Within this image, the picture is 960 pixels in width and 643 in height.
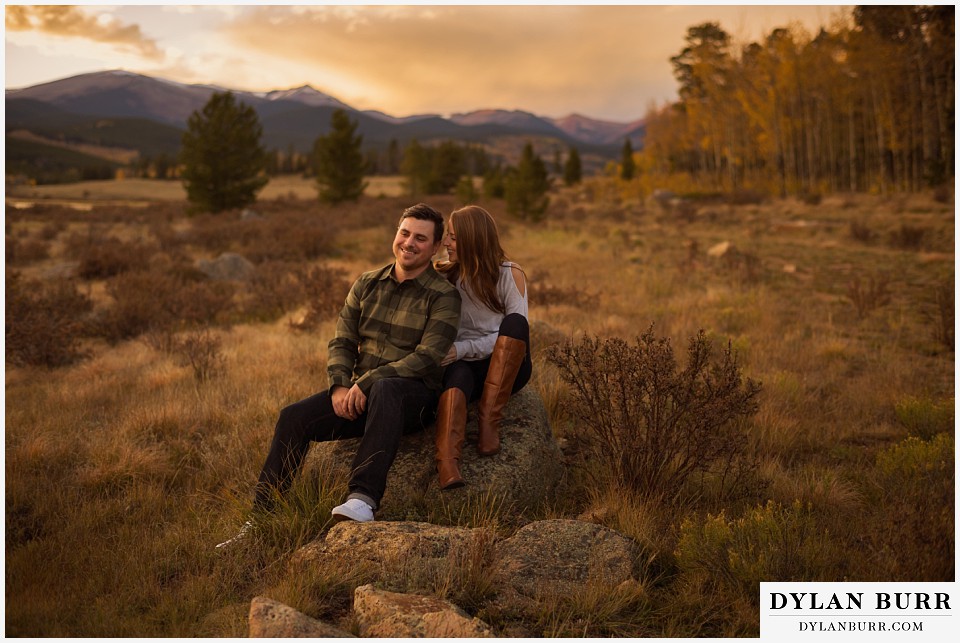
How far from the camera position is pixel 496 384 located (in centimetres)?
364

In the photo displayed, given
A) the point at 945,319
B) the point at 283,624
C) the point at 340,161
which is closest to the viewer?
the point at 283,624

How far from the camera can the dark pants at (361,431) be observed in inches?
125

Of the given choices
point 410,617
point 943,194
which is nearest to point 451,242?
point 410,617

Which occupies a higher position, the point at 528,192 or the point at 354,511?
the point at 528,192

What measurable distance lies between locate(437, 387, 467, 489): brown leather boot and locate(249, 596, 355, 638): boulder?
1.12 meters

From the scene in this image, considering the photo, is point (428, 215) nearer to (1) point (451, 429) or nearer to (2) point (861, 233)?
(1) point (451, 429)

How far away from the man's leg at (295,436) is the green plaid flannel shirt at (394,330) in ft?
0.63

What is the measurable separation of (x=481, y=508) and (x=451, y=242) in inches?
66.0

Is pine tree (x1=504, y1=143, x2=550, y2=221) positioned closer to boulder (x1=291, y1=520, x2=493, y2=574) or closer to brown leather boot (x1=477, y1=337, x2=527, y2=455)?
brown leather boot (x1=477, y1=337, x2=527, y2=455)

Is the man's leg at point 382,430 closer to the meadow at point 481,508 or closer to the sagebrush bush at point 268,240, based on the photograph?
the meadow at point 481,508

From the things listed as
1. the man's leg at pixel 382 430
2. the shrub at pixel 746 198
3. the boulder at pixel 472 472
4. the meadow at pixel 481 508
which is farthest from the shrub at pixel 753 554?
the shrub at pixel 746 198

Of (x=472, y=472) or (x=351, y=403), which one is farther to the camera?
(x=472, y=472)

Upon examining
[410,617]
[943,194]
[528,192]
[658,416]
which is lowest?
[410,617]

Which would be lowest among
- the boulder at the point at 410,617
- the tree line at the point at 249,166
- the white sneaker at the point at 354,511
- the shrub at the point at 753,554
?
the shrub at the point at 753,554
